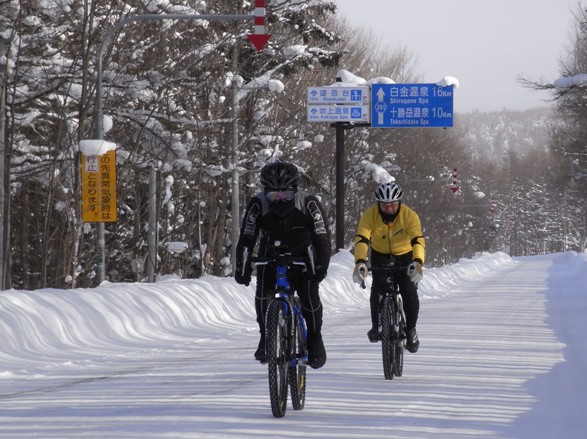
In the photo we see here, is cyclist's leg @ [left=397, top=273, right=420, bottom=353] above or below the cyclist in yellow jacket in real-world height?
below

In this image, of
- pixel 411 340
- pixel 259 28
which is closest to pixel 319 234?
pixel 411 340

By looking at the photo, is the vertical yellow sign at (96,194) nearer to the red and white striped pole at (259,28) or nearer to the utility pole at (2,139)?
the utility pole at (2,139)

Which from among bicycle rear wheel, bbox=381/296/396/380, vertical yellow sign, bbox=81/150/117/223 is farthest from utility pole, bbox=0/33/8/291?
bicycle rear wheel, bbox=381/296/396/380

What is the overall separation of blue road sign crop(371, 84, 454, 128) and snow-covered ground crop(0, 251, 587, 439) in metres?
15.1

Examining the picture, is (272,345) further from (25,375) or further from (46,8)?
(46,8)

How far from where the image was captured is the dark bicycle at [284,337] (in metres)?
7.89

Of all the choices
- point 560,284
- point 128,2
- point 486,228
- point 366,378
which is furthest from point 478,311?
point 486,228

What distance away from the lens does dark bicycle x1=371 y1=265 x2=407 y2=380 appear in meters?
10.5

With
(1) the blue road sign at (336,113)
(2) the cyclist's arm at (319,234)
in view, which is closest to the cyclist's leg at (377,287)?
(2) the cyclist's arm at (319,234)

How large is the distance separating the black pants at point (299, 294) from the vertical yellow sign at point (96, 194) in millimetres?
10973

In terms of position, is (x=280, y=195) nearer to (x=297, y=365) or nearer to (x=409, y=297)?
(x=297, y=365)

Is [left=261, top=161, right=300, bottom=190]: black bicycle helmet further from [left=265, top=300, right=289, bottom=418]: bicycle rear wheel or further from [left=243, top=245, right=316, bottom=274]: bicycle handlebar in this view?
[left=265, top=300, right=289, bottom=418]: bicycle rear wheel

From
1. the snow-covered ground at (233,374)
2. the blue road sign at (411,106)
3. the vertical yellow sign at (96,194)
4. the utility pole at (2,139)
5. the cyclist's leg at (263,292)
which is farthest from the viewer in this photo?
the blue road sign at (411,106)

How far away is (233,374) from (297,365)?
9.33 feet
